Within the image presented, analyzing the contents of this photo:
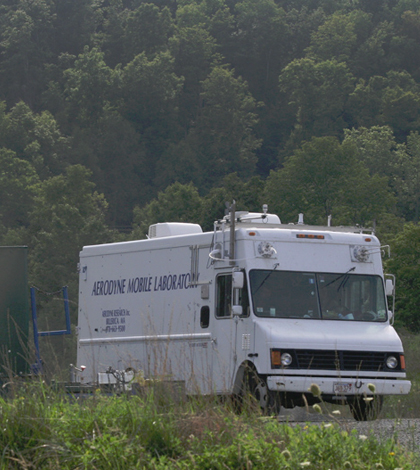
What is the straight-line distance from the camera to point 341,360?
13086 millimetres

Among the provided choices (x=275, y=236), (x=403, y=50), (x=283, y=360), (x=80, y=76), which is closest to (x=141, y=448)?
(x=283, y=360)

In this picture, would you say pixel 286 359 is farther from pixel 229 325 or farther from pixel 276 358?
pixel 229 325

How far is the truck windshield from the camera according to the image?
13.5 meters

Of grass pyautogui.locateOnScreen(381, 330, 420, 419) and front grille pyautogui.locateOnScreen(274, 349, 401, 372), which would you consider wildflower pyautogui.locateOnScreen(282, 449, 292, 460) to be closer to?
grass pyautogui.locateOnScreen(381, 330, 420, 419)

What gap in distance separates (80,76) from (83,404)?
129594mm

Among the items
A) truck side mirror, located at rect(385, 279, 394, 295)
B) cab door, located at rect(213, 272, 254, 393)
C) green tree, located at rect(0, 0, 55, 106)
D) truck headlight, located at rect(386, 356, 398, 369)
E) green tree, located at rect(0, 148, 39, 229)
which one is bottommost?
truck headlight, located at rect(386, 356, 398, 369)

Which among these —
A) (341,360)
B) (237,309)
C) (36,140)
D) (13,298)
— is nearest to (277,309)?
(237,309)

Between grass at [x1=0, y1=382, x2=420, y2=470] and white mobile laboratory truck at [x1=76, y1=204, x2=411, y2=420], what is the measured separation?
14.1 ft

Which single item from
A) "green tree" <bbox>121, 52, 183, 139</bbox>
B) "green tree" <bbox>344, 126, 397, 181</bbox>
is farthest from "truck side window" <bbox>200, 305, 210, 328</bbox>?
"green tree" <bbox>121, 52, 183, 139</bbox>

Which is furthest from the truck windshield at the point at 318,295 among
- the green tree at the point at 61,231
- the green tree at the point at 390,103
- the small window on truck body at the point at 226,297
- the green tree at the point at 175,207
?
the green tree at the point at 390,103

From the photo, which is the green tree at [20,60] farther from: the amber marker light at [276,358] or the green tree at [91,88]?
the amber marker light at [276,358]

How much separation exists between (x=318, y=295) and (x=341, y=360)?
110 centimetres

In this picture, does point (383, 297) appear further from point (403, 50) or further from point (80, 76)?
point (403, 50)

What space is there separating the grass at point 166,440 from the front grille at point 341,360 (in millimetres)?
4770
